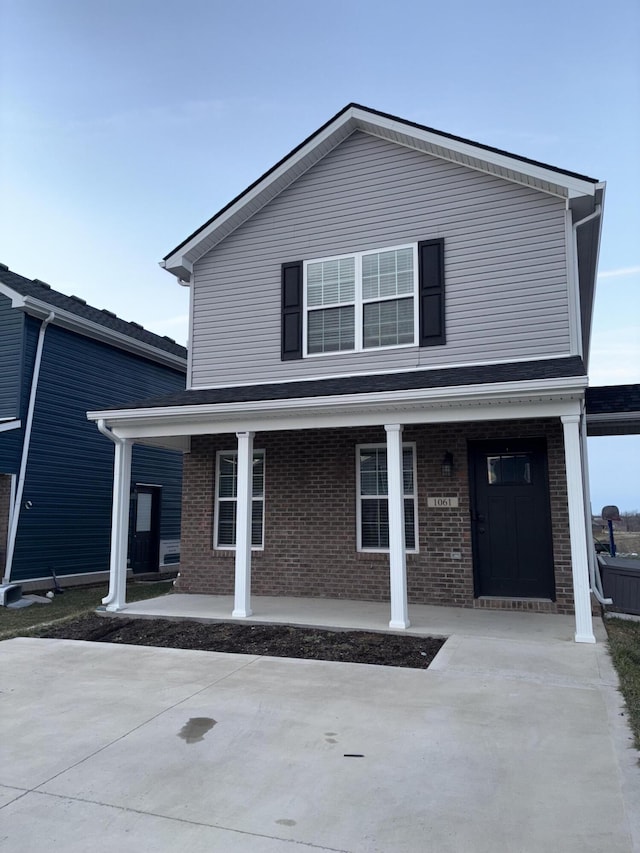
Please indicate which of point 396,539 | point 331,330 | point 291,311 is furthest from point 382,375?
point 396,539

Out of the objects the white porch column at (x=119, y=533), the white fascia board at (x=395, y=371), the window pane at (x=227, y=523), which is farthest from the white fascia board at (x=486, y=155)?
the window pane at (x=227, y=523)

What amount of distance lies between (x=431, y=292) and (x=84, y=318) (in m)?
7.98

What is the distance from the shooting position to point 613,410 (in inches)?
339

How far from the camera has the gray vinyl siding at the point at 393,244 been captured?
27.6 feet

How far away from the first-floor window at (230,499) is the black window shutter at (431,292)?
3315 mm

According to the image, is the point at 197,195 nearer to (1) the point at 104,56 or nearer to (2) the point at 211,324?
(1) the point at 104,56

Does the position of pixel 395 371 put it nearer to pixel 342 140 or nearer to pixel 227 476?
pixel 227 476

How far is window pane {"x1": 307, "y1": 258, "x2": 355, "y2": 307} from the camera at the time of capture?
31.2 ft

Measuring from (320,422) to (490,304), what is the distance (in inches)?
117

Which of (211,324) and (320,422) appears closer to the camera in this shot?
(320,422)

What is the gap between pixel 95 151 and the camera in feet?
51.5

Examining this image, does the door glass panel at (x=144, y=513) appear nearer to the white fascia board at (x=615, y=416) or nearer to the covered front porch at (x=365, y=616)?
the covered front porch at (x=365, y=616)

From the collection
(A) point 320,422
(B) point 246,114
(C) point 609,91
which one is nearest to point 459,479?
(A) point 320,422

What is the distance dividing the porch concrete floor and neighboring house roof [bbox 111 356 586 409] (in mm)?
2747
